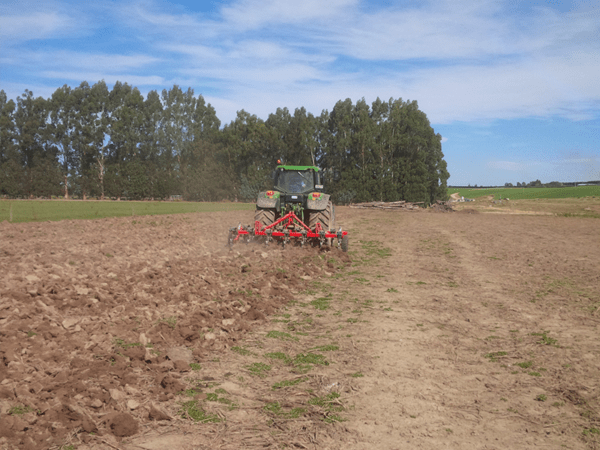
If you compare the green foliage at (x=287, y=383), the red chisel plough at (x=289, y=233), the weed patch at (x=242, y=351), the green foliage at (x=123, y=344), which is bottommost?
the green foliage at (x=287, y=383)

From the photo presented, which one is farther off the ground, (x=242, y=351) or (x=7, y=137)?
(x=7, y=137)

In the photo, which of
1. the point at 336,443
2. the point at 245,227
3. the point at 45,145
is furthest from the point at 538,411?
the point at 45,145

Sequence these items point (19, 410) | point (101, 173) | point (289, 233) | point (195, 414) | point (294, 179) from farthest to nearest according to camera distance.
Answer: point (101, 173)
point (294, 179)
point (289, 233)
point (195, 414)
point (19, 410)

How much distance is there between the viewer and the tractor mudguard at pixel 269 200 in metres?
14.9

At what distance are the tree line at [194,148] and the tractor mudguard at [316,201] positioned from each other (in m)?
41.6

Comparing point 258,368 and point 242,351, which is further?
point 242,351

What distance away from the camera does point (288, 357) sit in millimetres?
5574

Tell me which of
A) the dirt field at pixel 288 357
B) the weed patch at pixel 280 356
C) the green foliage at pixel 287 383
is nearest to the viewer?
the dirt field at pixel 288 357

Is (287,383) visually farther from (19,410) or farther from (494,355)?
(494,355)

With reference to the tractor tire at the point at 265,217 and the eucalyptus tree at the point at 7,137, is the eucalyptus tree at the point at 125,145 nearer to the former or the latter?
the eucalyptus tree at the point at 7,137

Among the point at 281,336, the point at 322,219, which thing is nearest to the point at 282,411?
the point at 281,336

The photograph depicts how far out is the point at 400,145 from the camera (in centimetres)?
5731

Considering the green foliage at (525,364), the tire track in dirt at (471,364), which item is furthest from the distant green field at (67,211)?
the green foliage at (525,364)

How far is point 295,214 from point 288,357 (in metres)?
9.72
